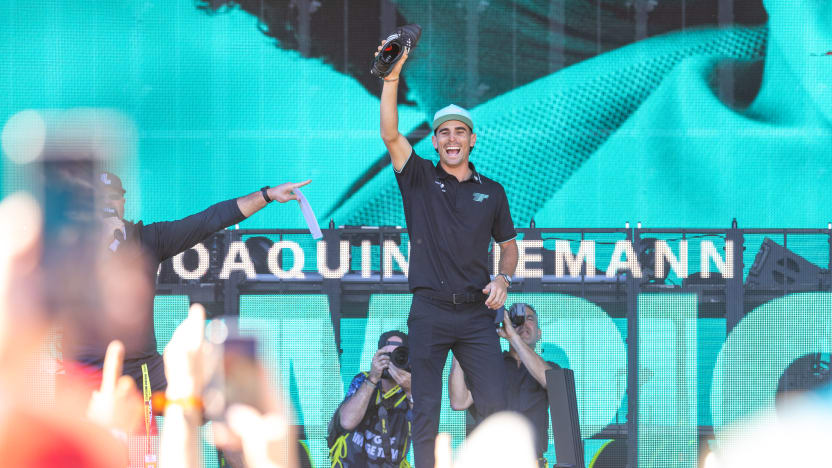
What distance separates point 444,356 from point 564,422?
55 centimetres

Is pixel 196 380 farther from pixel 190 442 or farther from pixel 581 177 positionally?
pixel 581 177

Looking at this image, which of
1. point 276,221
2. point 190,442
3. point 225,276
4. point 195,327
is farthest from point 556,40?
point 190,442

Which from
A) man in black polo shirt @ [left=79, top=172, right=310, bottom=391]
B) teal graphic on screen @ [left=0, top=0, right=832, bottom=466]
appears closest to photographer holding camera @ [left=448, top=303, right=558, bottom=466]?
teal graphic on screen @ [left=0, top=0, right=832, bottom=466]

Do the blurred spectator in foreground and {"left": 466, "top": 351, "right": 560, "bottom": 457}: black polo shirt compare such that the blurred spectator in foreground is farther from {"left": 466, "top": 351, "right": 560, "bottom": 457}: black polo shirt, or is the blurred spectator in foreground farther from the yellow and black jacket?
the yellow and black jacket

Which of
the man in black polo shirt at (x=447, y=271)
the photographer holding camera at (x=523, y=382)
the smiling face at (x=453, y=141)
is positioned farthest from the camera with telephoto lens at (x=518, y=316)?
the smiling face at (x=453, y=141)

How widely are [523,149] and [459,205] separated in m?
1.71

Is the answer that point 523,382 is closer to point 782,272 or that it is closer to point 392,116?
point 392,116

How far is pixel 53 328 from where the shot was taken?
15.2 feet

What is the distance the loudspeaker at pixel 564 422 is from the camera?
2.78 m

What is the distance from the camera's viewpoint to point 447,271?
317 cm

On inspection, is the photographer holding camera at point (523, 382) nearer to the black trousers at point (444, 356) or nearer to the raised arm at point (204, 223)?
the black trousers at point (444, 356)

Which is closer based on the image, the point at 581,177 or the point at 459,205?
the point at 459,205

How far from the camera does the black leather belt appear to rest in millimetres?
3121

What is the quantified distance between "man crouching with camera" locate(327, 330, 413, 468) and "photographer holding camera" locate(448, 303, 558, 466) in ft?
0.83
